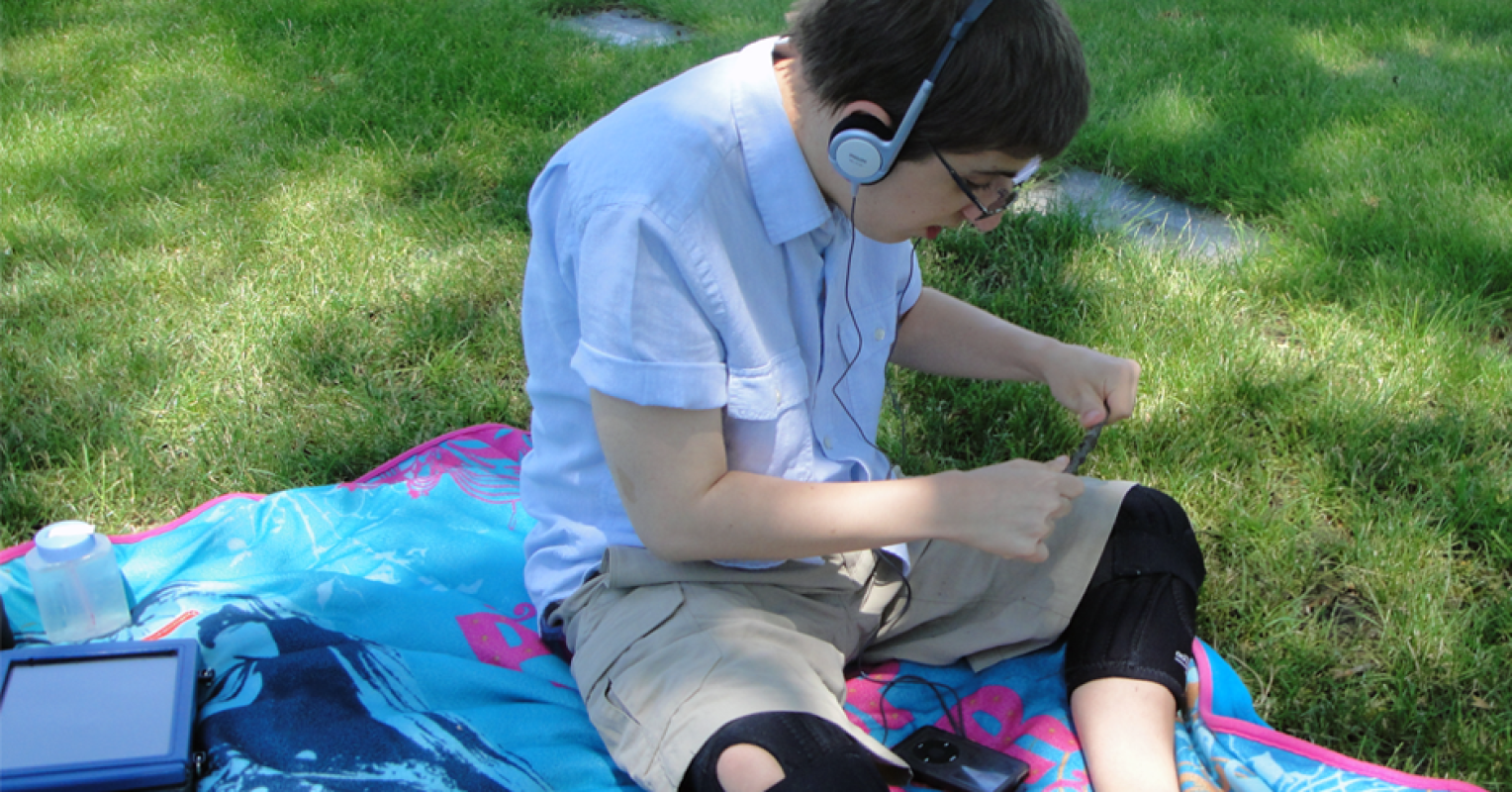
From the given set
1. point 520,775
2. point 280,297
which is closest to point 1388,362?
point 520,775

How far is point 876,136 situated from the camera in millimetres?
1381

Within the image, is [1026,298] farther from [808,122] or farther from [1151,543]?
[808,122]

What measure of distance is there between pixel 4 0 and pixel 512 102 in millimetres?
2453

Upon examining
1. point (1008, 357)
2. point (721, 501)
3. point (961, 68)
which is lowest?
point (1008, 357)

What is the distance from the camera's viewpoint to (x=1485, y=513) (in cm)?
216

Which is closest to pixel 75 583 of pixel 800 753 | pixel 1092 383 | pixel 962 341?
pixel 800 753

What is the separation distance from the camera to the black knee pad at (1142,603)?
175 centimetres

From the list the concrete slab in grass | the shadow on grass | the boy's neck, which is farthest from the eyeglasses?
the concrete slab in grass

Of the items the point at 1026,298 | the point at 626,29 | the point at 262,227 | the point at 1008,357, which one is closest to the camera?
the point at 1008,357

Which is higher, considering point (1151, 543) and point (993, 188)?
point (993, 188)

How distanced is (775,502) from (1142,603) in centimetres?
65

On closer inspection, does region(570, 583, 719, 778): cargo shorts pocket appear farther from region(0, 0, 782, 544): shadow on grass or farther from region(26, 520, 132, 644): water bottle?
region(0, 0, 782, 544): shadow on grass

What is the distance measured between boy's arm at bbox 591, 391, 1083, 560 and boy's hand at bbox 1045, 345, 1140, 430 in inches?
13.3

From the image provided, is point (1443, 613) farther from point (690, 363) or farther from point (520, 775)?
point (520, 775)
